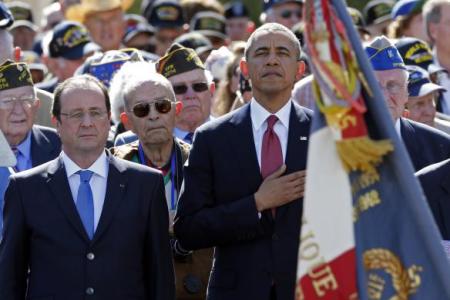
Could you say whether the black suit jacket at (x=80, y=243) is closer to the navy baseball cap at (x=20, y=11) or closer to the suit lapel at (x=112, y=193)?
the suit lapel at (x=112, y=193)

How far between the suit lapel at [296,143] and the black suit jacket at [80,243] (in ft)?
2.28

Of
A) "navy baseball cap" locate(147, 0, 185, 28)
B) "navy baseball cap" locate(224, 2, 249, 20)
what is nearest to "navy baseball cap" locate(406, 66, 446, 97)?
"navy baseball cap" locate(147, 0, 185, 28)

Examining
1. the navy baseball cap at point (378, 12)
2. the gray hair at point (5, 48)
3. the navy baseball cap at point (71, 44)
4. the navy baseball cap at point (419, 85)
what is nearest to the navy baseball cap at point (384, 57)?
the navy baseball cap at point (419, 85)

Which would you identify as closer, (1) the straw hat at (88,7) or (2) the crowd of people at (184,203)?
(2) the crowd of people at (184,203)

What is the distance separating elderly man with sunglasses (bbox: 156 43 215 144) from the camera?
Result: 368 inches

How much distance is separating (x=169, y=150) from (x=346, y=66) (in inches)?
128

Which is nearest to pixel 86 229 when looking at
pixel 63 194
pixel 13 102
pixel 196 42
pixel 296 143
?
pixel 63 194

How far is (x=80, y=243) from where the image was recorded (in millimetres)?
6969

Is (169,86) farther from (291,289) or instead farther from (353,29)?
(353,29)

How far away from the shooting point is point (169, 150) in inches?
320

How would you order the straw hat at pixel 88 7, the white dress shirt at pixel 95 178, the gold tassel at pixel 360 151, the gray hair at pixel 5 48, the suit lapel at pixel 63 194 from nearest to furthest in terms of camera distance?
the gold tassel at pixel 360 151
the suit lapel at pixel 63 194
the white dress shirt at pixel 95 178
the gray hair at pixel 5 48
the straw hat at pixel 88 7

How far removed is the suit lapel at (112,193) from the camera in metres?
7.00

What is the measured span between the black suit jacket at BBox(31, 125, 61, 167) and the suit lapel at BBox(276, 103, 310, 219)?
7.01ft

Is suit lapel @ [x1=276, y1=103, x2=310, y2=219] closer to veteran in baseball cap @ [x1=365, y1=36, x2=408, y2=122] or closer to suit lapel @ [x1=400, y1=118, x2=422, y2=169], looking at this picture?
suit lapel @ [x1=400, y1=118, x2=422, y2=169]
